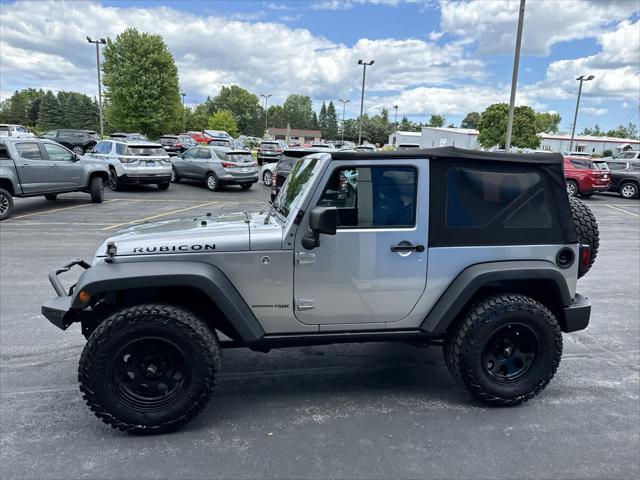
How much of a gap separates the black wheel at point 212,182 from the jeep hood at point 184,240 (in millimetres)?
15179

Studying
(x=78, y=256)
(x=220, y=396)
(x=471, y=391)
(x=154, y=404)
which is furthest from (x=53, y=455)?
(x=78, y=256)

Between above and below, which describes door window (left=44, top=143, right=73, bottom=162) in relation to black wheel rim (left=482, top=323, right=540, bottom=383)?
above

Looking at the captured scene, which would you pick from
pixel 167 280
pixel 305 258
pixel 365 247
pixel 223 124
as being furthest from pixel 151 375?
pixel 223 124

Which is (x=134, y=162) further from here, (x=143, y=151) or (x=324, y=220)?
(x=324, y=220)

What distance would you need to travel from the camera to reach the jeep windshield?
3.31 metres

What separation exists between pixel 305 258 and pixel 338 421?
1186 mm

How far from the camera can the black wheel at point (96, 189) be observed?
1355cm

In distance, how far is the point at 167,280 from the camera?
9.46 ft

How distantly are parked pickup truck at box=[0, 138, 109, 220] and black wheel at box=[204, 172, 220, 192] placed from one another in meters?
5.29

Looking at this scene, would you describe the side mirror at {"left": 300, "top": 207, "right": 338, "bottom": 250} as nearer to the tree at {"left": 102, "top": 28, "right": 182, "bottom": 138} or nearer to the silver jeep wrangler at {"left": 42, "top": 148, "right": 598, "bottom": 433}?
the silver jeep wrangler at {"left": 42, "top": 148, "right": 598, "bottom": 433}

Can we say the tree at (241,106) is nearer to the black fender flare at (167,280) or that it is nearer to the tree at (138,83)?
the tree at (138,83)

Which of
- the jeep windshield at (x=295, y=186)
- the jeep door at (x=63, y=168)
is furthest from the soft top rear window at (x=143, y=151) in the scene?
the jeep windshield at (x=295, y=186)

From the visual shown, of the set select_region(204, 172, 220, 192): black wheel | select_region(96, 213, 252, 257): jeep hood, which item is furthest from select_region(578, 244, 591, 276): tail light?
select_region(204, 172, 220, 192): black wheel

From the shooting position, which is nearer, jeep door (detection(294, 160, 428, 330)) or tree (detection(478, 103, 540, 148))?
jeep door (detection(294, 160, 428, 330))
